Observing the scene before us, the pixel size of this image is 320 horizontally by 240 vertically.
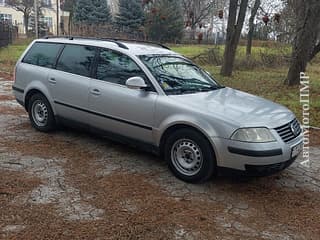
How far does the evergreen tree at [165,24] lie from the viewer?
3556cm

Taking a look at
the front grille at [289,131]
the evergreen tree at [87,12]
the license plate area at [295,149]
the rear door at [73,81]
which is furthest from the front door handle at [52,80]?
the evergreen tree at [87,12]

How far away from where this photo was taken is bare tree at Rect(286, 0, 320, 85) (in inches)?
412

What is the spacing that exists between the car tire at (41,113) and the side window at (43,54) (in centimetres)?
55

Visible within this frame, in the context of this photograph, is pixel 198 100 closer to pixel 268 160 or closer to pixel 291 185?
pixel 268 160

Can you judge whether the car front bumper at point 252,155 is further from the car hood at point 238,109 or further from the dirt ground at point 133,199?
the dirt ground at point 133,199

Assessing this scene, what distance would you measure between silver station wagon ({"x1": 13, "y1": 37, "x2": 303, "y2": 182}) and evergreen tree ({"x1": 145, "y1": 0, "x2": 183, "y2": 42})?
3043 centimetres

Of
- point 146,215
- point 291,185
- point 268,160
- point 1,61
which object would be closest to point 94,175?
point 146,215

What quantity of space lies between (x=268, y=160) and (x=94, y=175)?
2.08 meters

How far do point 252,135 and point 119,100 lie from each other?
6.03 feet

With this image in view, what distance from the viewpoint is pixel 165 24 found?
117ft

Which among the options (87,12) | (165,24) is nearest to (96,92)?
(165,24)

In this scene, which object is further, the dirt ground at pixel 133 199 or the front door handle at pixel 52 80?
the front door handle at pixel 52 80

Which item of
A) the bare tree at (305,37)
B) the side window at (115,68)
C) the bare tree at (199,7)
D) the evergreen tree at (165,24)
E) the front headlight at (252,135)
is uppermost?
the bare tree at (199,7)

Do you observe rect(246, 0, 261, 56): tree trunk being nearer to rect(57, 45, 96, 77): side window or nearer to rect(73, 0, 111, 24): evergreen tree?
rect(57, 45, 96, 77): side window
